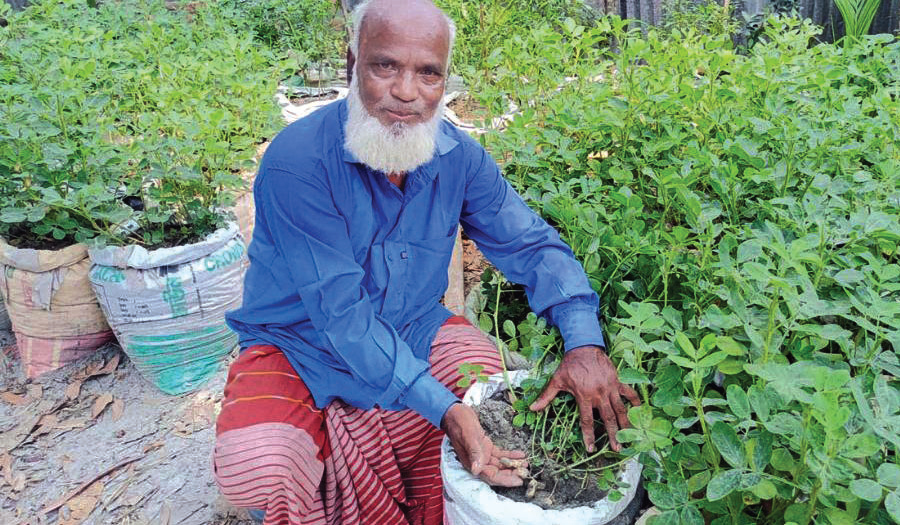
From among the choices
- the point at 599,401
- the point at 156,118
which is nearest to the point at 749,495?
the point at 599,401

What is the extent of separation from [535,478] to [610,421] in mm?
226

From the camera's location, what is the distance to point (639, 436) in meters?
1.26

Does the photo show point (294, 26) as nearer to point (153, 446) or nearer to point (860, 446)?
point (153, 446)

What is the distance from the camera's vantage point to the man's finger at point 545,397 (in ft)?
5.38

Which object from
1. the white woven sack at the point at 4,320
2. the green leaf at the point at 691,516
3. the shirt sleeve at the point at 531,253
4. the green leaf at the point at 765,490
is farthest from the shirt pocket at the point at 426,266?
the white woven sack at the point at 4,320

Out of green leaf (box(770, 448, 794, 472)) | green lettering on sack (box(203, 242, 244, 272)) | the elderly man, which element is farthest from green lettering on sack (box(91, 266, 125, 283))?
green leaf (box(770, 448, 794, 472))

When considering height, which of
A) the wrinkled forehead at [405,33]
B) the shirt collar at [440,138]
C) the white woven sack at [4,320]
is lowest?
the white woven sack at [4,320]

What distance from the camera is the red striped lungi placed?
1.95m

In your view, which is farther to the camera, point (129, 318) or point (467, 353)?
point (129, 318)

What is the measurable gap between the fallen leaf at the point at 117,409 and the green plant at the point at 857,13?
16.3ft

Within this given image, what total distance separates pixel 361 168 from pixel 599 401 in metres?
0.89

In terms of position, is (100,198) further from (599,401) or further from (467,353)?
(599,401)

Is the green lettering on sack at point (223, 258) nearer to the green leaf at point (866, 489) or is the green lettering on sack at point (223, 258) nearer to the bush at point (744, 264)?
the bush at point (744, 264)

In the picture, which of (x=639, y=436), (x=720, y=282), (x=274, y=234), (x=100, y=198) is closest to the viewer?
(x=639, y=436)
